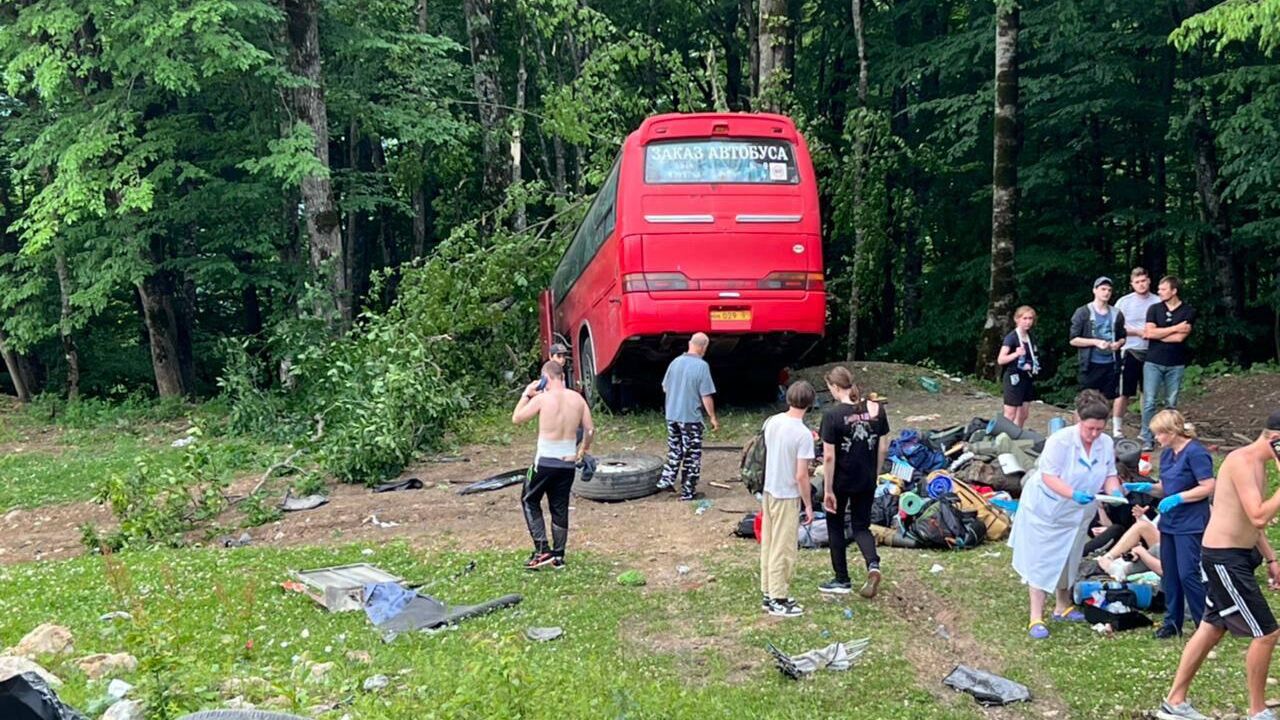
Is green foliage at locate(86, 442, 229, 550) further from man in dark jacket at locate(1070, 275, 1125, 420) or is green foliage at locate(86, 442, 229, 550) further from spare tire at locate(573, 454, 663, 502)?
man in dark jacket at locate(1070, 275, 1125, 420)

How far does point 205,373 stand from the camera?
93.6 feet

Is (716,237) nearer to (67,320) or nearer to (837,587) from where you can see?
(837,587)

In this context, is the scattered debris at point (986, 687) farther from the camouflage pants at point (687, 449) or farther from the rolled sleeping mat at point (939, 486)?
the camouflage pants at point (687, 449)

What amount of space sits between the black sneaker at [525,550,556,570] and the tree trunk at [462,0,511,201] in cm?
→ 1739

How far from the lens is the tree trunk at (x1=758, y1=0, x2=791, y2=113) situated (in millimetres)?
18531

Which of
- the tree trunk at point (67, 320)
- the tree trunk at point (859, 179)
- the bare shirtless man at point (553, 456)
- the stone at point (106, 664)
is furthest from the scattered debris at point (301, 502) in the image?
the tree trunk at point (859, 179)

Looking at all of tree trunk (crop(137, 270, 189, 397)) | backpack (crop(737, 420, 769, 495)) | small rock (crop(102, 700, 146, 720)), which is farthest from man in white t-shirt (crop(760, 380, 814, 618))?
tree trunk (crop(137, 270, 189, 397))

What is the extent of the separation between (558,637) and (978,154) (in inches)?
827

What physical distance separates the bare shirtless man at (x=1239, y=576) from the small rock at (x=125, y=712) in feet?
16.5

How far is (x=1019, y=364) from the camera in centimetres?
1084

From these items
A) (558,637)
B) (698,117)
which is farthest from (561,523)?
(698,117)

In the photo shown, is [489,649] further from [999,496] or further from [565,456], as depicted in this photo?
[999,496]

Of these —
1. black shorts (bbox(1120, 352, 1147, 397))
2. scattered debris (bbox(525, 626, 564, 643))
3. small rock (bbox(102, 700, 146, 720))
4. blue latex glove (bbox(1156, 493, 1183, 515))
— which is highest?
black shorts (bbox(1120, 352, 1147, 397))

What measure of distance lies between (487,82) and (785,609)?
20102mm
